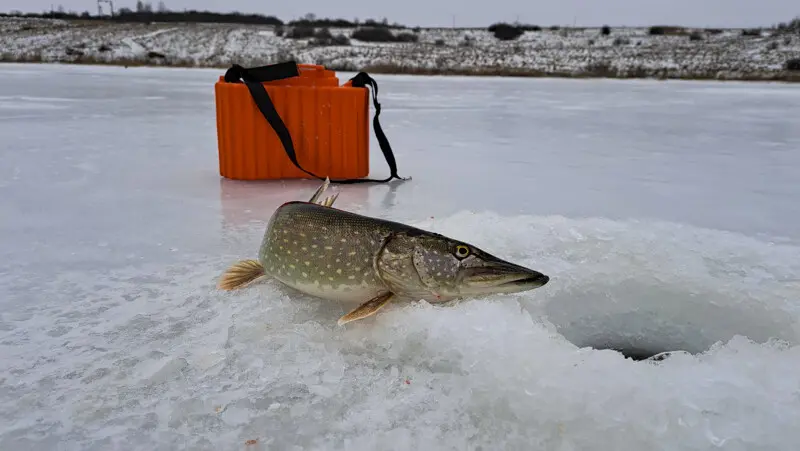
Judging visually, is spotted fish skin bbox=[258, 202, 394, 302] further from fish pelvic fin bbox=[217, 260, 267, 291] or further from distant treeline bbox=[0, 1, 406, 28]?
distant treeline bbox=[0, 1, 406, 28]

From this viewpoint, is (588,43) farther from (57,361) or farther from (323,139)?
(57,361)

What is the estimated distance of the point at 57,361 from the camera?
162 centimetres

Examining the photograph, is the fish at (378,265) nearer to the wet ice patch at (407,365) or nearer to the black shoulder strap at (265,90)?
the wet ice patch at (407,365)

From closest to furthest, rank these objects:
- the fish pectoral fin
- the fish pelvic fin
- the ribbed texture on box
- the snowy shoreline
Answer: the fish pectoral fin, the fish pelvic fin, the ribbed texture on box, the snowy shoreline

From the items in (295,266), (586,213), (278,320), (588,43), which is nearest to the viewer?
(278,320)

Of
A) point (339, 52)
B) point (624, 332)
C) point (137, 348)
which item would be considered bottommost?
point (624, 332)

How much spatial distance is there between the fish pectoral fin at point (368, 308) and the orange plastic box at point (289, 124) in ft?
7.12

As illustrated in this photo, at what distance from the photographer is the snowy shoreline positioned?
23766 mm

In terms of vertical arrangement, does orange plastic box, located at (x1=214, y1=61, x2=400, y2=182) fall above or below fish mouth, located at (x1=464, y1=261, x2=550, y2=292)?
above

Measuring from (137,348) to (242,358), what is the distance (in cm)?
34

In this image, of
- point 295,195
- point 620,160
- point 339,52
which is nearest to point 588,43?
point 339,52

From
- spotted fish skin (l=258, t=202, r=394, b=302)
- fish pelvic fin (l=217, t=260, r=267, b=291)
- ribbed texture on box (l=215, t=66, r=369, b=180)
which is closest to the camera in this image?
spotted fish skin (l=258, t=202, r=394, b=302)

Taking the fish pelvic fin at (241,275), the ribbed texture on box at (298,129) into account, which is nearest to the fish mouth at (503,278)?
the fish pelvic fin at (241,275)

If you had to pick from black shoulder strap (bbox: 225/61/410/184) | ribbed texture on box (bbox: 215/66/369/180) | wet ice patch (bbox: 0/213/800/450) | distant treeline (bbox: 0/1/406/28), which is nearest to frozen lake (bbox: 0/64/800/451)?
wet ice patch (bbox: 0/213/800/450)
